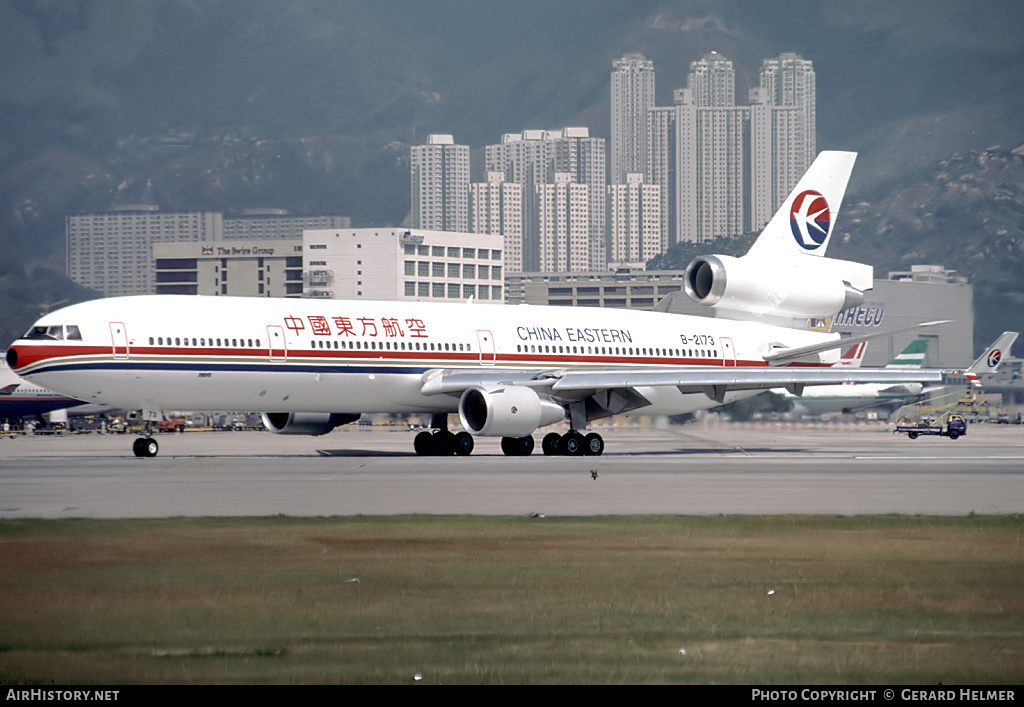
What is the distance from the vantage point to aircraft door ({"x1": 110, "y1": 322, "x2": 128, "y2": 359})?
35722mm

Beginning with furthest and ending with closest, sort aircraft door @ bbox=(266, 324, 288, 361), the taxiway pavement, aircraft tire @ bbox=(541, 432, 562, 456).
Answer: aircraft tire @ bbox=(541, 432, 562, 456) → aircraft door @ bbox=(266, 324, 288, 361) → the taxiway pavement

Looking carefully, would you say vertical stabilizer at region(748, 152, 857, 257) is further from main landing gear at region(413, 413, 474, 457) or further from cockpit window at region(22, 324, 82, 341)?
cockpit window at region(22, 324, 82, 341)

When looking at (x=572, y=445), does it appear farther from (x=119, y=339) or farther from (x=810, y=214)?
(x=810, y=214)

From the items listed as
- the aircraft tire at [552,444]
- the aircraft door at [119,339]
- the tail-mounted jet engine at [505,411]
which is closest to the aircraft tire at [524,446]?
the aircraft tire at [552,444]

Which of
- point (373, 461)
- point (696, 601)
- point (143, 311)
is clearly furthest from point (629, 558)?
point (143, 311)

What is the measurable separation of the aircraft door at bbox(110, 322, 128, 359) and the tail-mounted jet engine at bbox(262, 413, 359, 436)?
6926mm

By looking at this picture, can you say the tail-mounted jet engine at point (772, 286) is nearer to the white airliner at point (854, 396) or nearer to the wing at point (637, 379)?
the wing at point (637, 379)

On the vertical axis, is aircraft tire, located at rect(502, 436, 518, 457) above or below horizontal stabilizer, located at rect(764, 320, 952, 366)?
below

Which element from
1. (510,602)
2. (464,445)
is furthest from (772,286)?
(510,602)

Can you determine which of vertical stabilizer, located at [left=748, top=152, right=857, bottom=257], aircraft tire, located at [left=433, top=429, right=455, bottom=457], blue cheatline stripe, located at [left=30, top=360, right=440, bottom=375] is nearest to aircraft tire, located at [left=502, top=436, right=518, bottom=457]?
aircraft tire, located at [left=433, top=429, right=455, bottom=457]

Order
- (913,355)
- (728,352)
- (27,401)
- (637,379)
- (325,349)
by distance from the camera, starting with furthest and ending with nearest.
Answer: (913,355)
(27,401)
(728,352)
(637,379)
(325,349)

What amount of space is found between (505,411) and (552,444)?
399cm

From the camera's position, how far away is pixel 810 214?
49594 millimetres
